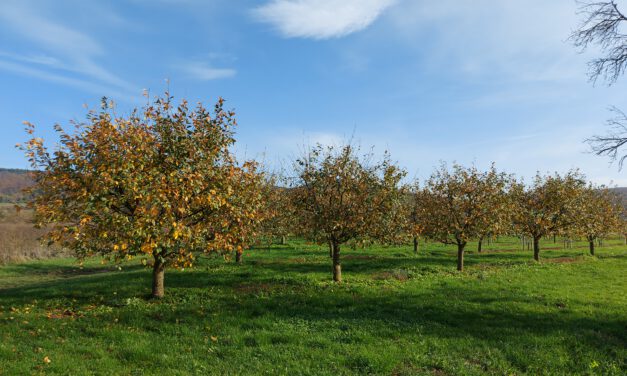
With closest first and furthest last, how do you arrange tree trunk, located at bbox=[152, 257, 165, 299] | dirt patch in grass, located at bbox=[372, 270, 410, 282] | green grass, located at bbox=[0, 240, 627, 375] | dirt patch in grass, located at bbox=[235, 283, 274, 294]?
green grass, located at bbox=[0, 240, 627, 375] → tree trunk, located at bbox=[152, 257, 165, 299] → dirt patch in grass, located at bbox=[235, 283, 274, 294] → dirt patch in grass, located at bbox=[372, 270, 410, 282]

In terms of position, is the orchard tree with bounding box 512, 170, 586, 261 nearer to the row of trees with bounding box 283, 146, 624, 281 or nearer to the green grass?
the row of trees with bounding box 283, 146, 624, 281

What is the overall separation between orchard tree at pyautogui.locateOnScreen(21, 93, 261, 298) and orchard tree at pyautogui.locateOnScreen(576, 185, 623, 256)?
37.8 metres

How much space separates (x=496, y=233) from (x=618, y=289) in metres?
8.91

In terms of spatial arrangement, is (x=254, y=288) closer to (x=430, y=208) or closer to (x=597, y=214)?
(x=430, y=208)

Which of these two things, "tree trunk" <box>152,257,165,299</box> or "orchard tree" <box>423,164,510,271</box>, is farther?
"orchard tree" <box>423,164,510,271</box>

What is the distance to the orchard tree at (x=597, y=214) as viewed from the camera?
128ft

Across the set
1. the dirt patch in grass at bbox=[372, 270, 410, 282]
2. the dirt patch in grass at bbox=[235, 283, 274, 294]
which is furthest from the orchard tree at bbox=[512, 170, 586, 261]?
the dirt patch in grass at bbox=[235, 283, 274, 294]

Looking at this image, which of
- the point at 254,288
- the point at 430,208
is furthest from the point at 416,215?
the point at 254,288

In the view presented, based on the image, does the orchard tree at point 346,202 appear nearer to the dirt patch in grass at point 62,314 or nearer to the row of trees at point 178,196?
the row of trees at point 178,196

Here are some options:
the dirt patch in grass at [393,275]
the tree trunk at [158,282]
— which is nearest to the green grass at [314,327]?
the tree trunk at [158,282]

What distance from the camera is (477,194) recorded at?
29188 millimetres

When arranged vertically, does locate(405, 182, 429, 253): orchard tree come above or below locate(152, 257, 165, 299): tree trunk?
above

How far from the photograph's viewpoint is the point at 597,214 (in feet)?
→ 145

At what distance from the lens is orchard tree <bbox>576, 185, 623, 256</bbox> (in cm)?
3903
